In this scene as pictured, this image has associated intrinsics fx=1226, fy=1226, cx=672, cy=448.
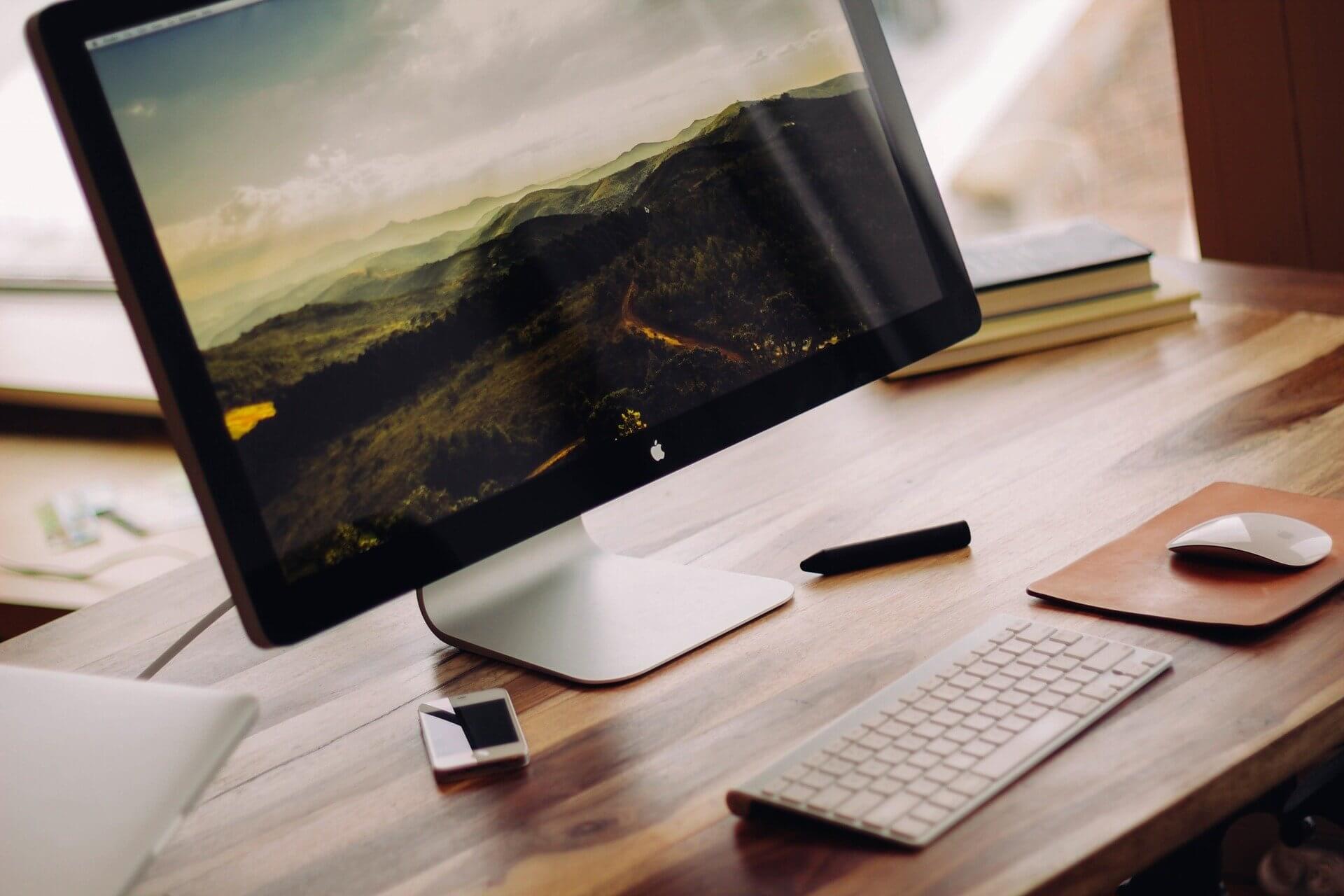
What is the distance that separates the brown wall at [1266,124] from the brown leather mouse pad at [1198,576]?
715 mm

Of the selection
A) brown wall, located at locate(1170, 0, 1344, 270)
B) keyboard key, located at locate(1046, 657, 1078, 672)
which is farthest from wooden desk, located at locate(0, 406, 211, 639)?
keyboard key, located at locate(1046, 657, 1078, 672)

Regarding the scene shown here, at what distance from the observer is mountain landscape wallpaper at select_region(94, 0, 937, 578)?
752mm

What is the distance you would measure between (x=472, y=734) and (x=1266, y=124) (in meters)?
1.25

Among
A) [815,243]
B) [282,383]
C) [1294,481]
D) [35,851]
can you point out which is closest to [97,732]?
[35,851]

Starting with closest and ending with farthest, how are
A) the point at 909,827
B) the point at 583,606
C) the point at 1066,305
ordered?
the point at 909,827 → the point at 583,606 → the point at 1066,305

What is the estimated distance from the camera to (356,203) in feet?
2.58

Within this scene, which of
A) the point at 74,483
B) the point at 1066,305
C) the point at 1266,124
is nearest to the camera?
the point at 1066,305

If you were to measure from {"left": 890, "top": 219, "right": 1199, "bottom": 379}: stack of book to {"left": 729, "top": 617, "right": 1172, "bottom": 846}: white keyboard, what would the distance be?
0.61 metres

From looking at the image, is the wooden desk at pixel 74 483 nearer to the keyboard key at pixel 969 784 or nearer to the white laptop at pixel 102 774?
the white laptop at pixel 102 774

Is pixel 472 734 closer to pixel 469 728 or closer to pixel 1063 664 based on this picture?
pixel 469 728

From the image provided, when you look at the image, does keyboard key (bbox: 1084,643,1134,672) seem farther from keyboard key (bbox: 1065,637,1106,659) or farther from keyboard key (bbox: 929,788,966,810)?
keyboard key (bbox: 929,788,966,810)

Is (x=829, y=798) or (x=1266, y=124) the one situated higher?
(x=1266, y=124)

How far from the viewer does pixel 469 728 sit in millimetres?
827

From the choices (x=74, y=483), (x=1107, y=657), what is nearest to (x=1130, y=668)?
(x=1107, y=657)
